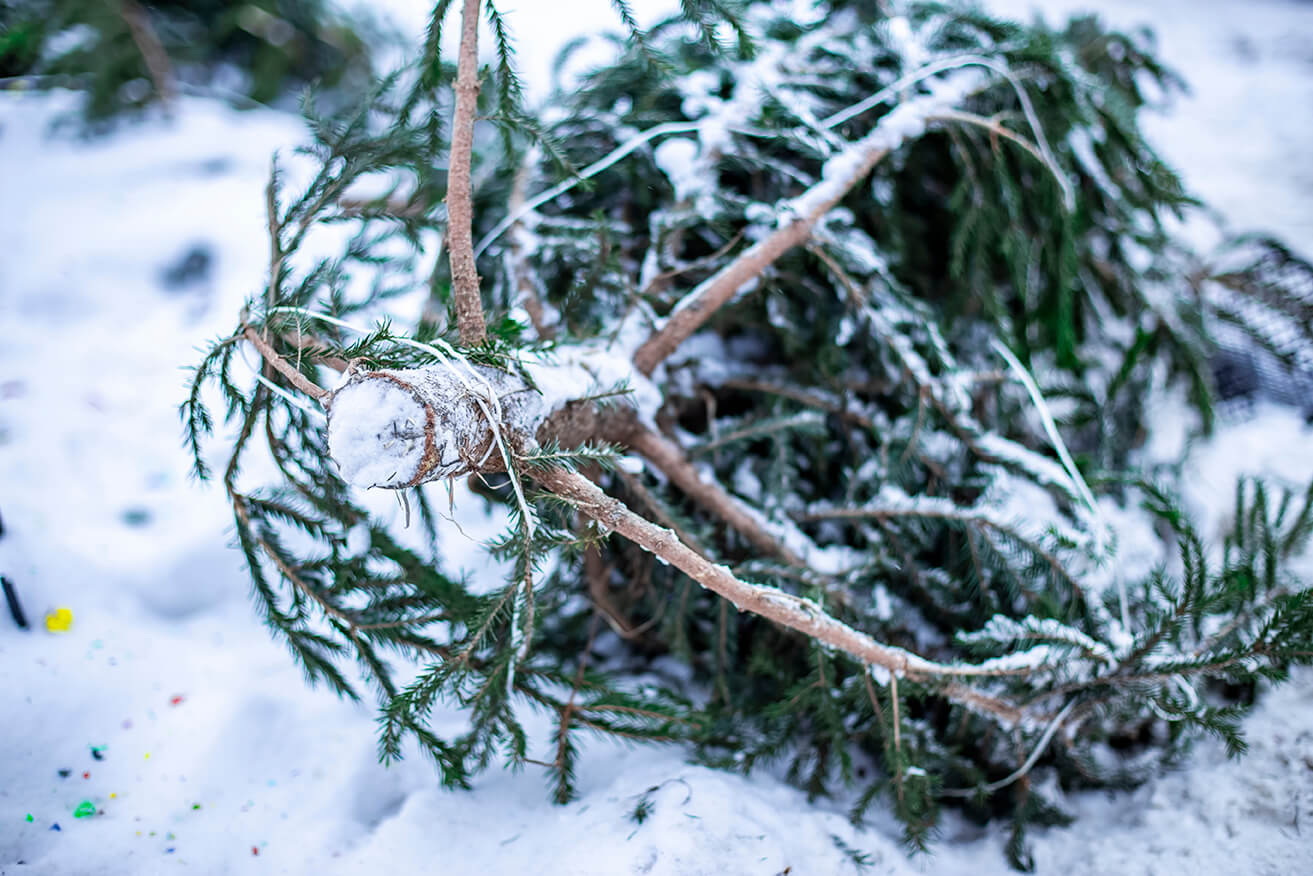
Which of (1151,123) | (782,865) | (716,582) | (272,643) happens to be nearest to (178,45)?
(272,643)

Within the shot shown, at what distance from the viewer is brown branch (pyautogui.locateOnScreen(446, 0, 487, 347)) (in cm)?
120

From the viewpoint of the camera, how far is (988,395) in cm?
207

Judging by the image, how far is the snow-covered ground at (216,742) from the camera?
51.8 inches

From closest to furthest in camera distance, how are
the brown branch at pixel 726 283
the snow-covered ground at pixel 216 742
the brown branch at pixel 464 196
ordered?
the brown branch at pixel 464 196
the snow-covered ground at pixel 216 742
the brown branch at pixel 726 283

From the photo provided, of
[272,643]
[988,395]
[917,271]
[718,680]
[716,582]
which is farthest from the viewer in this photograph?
[917,271]

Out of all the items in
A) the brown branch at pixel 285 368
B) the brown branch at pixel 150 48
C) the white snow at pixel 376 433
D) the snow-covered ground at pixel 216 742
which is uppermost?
the brown branch at pixel 150 48

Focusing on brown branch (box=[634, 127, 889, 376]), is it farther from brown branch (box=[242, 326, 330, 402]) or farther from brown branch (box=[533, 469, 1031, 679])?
brown branch (box=[242, 326, 330, 402])

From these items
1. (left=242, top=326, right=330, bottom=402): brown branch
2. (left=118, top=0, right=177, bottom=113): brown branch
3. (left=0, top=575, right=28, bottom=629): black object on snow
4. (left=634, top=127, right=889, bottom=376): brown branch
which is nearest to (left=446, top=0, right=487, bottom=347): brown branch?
(left=242, top=326, right=330, bottom=402): brown branch

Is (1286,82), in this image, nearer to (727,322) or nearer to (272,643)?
(727,322)

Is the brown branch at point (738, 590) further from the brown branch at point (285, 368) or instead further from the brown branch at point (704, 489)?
the brown branch at point (285, 368)

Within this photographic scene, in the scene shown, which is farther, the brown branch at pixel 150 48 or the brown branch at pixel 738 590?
the brown branch at pixel 150 48

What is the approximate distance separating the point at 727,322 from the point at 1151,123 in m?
3.29

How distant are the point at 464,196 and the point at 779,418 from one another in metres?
0.82

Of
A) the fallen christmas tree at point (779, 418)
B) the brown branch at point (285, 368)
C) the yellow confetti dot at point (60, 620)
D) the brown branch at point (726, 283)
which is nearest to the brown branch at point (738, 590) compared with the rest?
the fallen christmas tree at point (779, 418)
